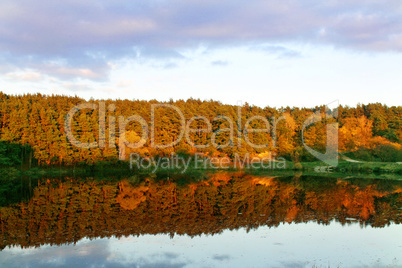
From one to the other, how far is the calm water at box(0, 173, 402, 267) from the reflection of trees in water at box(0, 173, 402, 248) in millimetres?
58

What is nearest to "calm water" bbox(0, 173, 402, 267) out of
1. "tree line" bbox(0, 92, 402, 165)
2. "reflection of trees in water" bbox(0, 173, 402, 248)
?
"reflection of trees in water" bbox(0, 173, 402, 248)

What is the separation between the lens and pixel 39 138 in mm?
55656

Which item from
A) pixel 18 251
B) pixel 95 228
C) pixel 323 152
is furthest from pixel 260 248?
pixel 323 152

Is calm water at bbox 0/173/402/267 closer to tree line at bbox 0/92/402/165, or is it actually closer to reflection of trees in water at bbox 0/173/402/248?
reflection of trees in water at bbox 0/173/402/248

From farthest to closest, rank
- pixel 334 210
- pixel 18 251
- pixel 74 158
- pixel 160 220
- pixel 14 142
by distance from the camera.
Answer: pixel 74 158
pixel 14 142
pixel 334 210
pixel 160 220
pixel 18 251

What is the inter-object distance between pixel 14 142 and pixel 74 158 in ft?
30.0

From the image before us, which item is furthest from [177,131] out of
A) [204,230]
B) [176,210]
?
[204,230]

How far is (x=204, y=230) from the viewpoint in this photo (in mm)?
17828

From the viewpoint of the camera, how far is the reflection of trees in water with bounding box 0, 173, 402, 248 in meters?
17.6

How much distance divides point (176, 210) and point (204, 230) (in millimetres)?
5392

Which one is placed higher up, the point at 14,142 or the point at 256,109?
the point at 256,109

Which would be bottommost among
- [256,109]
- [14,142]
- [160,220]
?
[160,220]

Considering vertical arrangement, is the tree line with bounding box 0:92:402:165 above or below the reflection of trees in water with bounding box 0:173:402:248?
above

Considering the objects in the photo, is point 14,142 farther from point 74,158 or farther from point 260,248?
point 260,248
